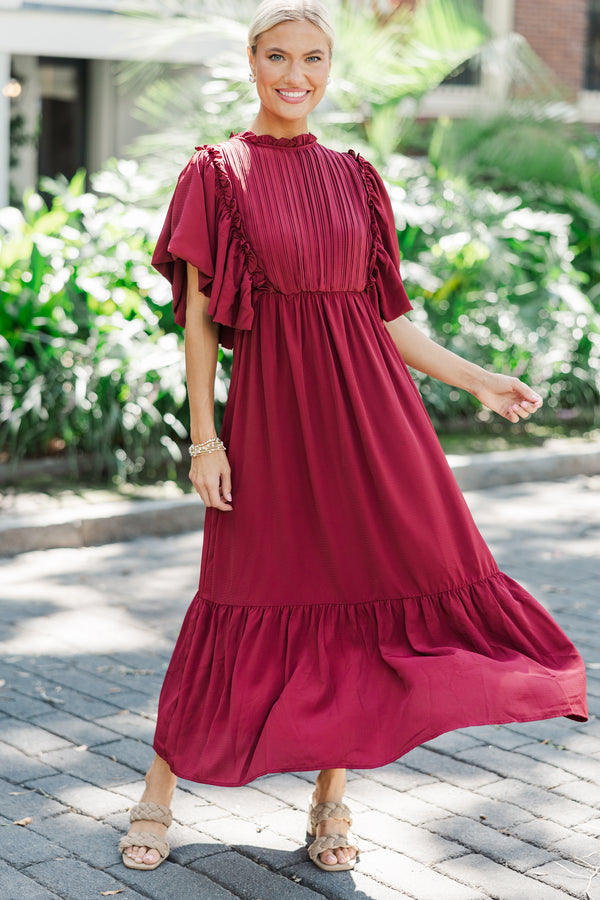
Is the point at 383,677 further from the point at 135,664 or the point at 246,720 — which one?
the point at 135,664

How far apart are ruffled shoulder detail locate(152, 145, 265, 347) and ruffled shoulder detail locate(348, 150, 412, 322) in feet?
1.00

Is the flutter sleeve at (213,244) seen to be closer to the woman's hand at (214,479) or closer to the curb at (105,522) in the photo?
the woman's hand at (214,479)

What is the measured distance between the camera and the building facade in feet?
31.7

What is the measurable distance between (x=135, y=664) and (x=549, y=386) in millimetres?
5571

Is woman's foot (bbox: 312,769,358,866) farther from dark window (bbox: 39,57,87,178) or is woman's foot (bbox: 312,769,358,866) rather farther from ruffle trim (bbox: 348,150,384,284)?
dark window (bbox: 39,57,87,178)

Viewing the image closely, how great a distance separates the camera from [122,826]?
2980mm

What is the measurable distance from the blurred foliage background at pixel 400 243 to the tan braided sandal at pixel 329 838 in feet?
12.8

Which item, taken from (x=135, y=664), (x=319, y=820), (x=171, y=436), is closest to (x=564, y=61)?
(x=171, y=436)

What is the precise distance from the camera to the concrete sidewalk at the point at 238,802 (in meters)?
2.71

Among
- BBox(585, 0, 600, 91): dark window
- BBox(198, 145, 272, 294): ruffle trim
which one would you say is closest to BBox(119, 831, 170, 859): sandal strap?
BBox(198, 145, 272, 294): ruffle trim

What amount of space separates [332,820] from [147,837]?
447mm

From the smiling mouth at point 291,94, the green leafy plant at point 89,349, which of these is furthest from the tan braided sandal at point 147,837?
the green leafy plant at point 89,349

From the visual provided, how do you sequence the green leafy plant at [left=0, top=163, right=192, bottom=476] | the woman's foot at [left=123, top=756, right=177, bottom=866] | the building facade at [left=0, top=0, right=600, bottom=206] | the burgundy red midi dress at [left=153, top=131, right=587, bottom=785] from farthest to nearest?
the building facade at [left=0, top=0, right=600, bottom=206] → the green leafy plant at [left=0, top=163, right=192, bottom=476] → the woman's foot at [left=123, top=756, right=177, bottom=866] → the burgundy red midi dress at [left=153, top=131, right=587, bottom=785]

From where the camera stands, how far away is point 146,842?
2801mm
